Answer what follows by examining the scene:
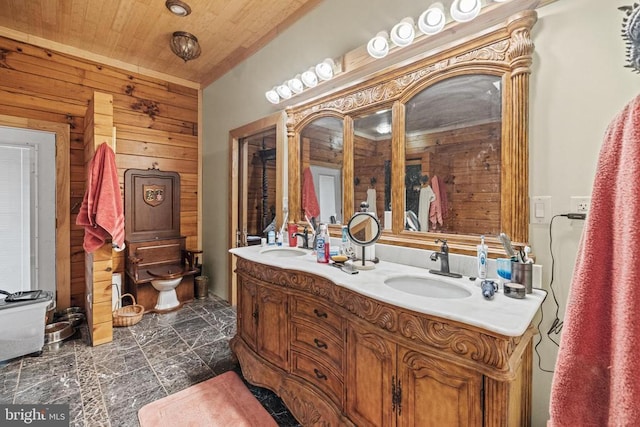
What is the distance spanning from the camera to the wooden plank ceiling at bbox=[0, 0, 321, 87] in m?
2.32

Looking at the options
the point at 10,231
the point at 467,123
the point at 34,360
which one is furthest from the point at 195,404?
the point at 10,231

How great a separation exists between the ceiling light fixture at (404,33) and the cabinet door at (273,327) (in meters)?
1.63

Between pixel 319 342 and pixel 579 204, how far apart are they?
135 cm

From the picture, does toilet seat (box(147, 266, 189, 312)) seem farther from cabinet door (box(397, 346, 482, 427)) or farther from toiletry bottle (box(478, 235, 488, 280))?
toiletry bottle (box(478, 235, 488, 280))

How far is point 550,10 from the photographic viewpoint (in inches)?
46.8

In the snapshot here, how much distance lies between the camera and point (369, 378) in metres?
1.20

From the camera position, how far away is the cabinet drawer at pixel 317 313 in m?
1.39

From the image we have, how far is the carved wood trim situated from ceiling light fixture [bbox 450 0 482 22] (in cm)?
141

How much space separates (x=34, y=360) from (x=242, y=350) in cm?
170

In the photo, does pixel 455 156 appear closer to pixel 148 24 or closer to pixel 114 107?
pixel 148 24

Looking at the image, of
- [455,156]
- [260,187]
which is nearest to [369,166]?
[455,156]

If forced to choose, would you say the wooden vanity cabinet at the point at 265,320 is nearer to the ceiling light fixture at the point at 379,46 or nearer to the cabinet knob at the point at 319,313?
the cabinet knob at the point at 319,313

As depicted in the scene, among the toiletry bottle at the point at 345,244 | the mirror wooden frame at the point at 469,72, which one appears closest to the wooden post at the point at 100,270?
the mirror wooden frame at the point at 469,72

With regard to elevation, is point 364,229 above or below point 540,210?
below
